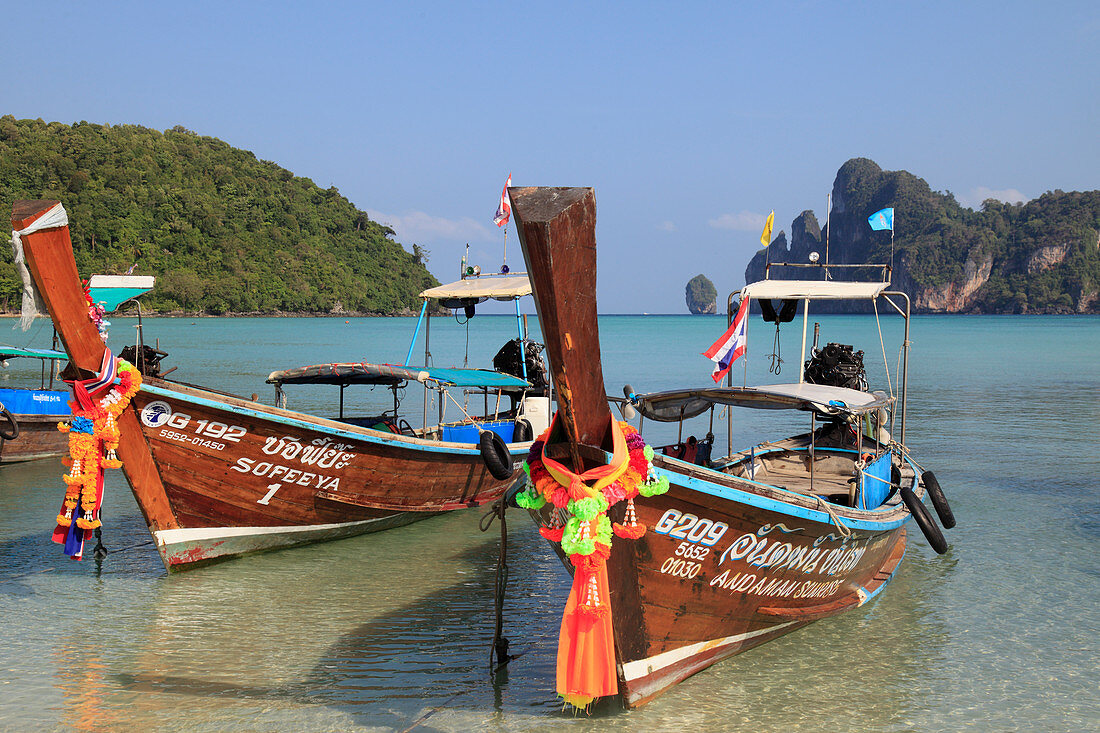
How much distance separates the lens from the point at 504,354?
42.1 feet

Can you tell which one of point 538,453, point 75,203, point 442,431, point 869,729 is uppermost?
point 75,203

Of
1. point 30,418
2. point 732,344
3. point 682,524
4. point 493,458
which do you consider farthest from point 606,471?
point 30,418

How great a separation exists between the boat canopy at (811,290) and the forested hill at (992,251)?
108m

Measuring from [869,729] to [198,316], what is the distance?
90926 millimetres

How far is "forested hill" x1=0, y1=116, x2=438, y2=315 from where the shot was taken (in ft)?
249

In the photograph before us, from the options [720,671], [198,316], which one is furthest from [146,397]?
[198,316]

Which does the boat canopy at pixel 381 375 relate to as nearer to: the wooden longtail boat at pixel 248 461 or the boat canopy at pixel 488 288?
the wooden longtail boat at pixel 248 461

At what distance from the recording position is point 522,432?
11.7m

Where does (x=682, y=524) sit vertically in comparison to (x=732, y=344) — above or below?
below

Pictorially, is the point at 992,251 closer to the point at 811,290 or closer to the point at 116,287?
the point at 811,290

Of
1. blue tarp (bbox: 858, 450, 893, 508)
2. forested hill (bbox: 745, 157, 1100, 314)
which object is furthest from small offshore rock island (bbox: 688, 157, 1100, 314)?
blue tarp (bbox: 858, 450, 893, 508)

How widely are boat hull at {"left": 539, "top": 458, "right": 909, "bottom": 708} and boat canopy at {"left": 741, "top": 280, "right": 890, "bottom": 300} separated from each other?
290 cm

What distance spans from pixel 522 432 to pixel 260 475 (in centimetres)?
420

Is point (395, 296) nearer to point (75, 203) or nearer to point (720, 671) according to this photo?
point (75, 203)
